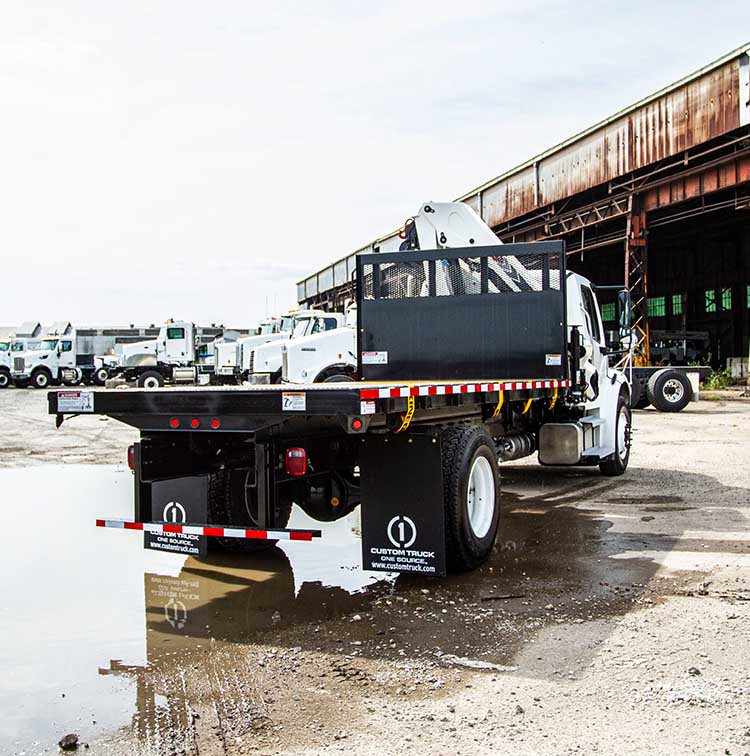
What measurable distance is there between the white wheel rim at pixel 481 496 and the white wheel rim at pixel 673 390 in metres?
16.1

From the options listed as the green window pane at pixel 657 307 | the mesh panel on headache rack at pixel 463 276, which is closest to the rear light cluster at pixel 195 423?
the mesh panel on headache rack at pixel 463 276

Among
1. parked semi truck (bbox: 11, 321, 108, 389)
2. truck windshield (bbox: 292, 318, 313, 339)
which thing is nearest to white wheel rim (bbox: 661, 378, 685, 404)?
truck windshield (bbox: 292, 318, 313, 339)

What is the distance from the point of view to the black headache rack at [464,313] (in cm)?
904

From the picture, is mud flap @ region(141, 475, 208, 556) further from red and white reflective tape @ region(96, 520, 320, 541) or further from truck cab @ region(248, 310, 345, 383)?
truck cab @ region(248, 310, 345, 383)

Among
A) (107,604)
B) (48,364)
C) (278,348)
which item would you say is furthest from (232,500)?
(48,364)

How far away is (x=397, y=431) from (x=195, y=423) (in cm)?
136

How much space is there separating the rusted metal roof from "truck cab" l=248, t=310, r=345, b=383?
3155 millimetres

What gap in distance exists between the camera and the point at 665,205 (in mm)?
27688

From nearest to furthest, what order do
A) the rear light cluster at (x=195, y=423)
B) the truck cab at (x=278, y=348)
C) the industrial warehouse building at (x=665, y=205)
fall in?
the rear light cluster at (x=195, y=423)
the truck cab at (x=278, y=348)
the industrial warehouse building at (x=665, y=205)

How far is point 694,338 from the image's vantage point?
40.8 metres

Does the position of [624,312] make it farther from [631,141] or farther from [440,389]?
[631,141]

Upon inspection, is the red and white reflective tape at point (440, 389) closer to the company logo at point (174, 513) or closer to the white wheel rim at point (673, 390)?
the company logo at point (174, 513)

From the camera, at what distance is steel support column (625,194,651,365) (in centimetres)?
2866

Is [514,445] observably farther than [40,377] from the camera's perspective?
No
